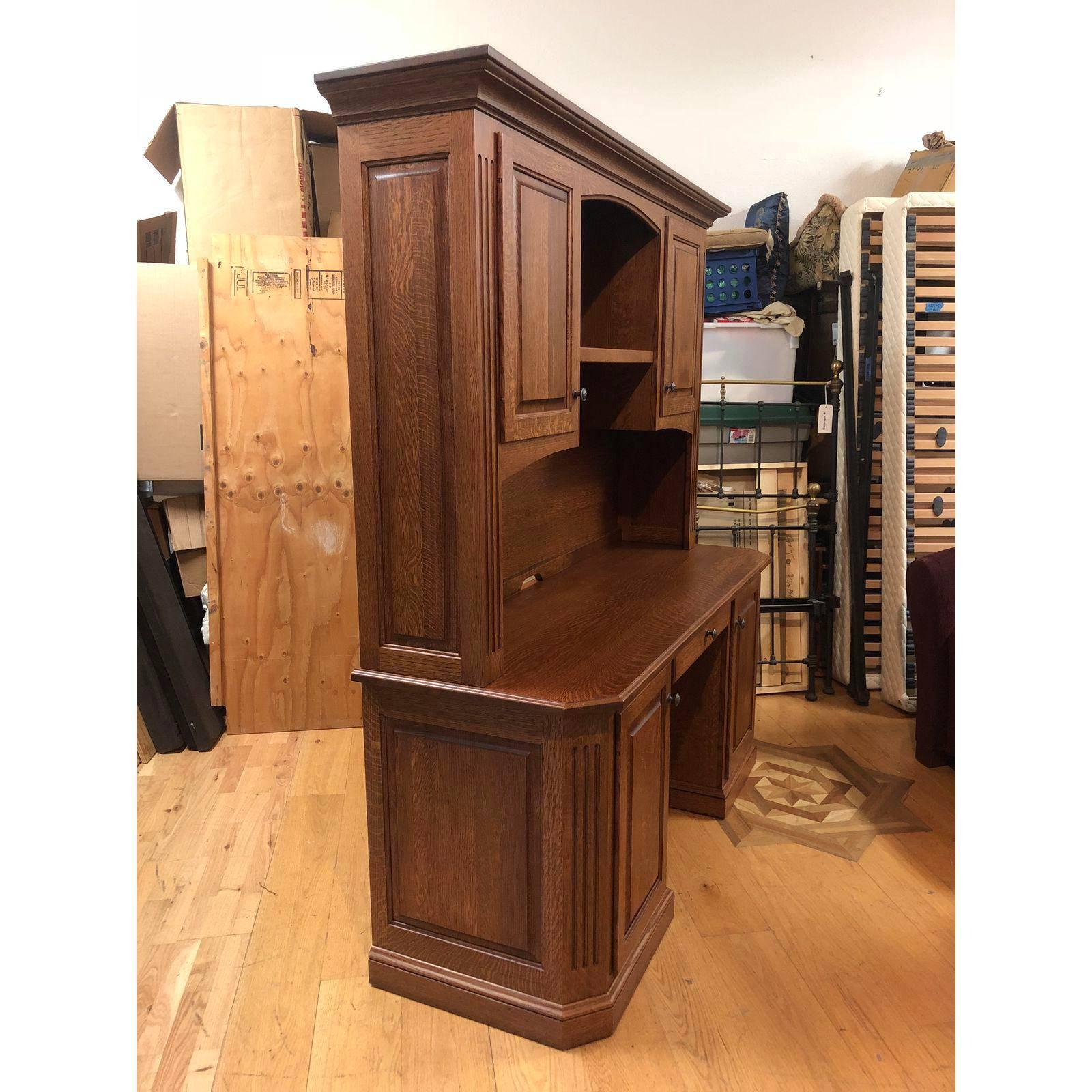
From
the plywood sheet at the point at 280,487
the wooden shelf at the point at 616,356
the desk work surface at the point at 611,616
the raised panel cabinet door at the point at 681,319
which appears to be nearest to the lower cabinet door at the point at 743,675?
the desk work surface at the point at 611,616

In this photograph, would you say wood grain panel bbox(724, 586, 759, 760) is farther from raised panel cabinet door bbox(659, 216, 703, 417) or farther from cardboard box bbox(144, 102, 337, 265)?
cardboard box bbox(144, 102, 337, 265)

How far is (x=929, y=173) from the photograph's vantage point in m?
3.86

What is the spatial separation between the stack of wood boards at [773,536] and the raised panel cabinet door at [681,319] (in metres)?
0.97

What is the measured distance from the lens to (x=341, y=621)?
3.66 meters

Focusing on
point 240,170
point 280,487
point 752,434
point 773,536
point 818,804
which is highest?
Answer: point 240,170

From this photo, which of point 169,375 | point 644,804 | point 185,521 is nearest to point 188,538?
point 185,521

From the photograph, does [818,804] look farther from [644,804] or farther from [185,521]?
[185,521]

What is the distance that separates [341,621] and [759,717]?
1769 millimetres

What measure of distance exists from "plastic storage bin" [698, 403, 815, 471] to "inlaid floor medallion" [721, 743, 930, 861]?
4.22 ft

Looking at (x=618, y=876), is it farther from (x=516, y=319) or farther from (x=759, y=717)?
(x=759, y=717)

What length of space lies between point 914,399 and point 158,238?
320 cm

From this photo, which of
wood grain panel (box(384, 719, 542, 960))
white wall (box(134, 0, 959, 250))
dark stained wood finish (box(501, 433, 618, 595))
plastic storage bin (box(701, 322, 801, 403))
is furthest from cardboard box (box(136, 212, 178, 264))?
wood grain panel (box(384, 719, 542, 960))

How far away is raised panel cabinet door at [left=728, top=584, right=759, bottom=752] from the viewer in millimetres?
2971

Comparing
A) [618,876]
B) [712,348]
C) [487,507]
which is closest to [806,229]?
[712,348]
